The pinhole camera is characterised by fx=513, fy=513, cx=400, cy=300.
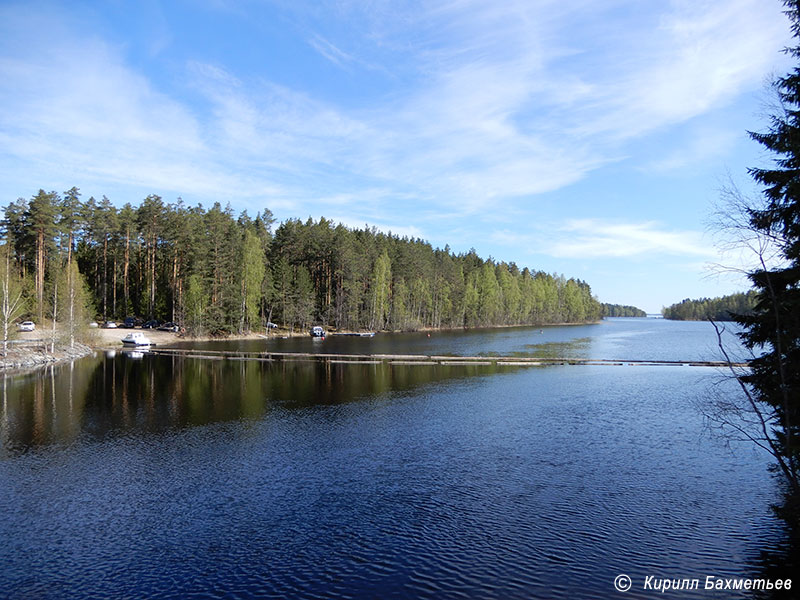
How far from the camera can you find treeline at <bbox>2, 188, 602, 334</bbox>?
84.5 m

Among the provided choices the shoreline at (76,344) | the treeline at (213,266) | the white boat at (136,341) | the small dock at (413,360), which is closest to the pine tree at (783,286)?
the small dock at (413,360)

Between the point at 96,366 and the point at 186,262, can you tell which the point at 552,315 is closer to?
the point at 186,262

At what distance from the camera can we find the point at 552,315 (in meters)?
192

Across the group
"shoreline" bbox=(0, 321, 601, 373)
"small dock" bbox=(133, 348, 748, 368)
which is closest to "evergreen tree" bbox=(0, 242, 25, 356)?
"shoreline" bbox=(0, 321, 601, 373)

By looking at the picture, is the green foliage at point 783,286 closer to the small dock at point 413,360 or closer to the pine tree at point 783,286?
the pine tree at point 783,286

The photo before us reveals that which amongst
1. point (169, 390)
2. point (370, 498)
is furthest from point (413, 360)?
point (370, 498)

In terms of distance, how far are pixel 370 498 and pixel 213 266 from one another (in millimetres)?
80710

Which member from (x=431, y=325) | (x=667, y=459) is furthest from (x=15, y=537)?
(x=431, y=325)

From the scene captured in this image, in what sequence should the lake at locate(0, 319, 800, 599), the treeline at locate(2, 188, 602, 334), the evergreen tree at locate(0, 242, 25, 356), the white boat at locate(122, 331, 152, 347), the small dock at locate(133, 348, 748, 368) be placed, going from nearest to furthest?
the lake at locate(0, 319, 800, 599), the evergreen tree at locate(0, 242, 25, 356), the small dock at locate(133, 348, 748, 368), the white boat at locate(122, 331, 152, 347), the treeline at locate(2, 188, 602, 334)

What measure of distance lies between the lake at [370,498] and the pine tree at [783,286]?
13.7 feet

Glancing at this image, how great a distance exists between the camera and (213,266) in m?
91.2

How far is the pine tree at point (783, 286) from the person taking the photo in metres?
13.9

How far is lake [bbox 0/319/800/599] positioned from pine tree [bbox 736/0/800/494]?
4163mm

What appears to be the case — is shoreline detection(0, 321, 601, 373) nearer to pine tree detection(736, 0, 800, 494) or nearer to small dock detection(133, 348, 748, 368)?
small dock detection(133, 348, 748, 368)
